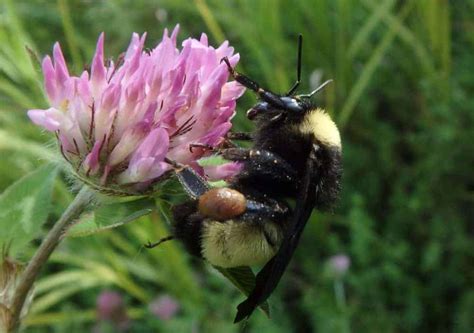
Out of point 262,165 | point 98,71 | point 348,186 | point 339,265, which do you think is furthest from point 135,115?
point 348,186

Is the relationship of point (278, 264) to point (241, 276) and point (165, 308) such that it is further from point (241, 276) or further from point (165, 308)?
point (165, 308)

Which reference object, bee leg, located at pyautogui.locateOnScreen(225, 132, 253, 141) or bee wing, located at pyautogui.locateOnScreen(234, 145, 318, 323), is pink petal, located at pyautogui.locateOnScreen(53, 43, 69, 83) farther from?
bee wing, located at pyautogui.locateOnScreen(234, 145, 318, 323)

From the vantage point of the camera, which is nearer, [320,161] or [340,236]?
Result: [320,161]

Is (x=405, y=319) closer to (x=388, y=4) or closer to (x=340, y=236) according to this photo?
(x=340, y=236)

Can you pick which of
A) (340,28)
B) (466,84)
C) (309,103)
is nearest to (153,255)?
(340,28)

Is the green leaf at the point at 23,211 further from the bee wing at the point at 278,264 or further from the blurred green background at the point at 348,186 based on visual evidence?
the blurred green background at the point at 348,186

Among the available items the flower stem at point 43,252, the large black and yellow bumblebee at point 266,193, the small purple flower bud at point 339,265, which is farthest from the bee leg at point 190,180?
the small purple flower bud at point 339,265
